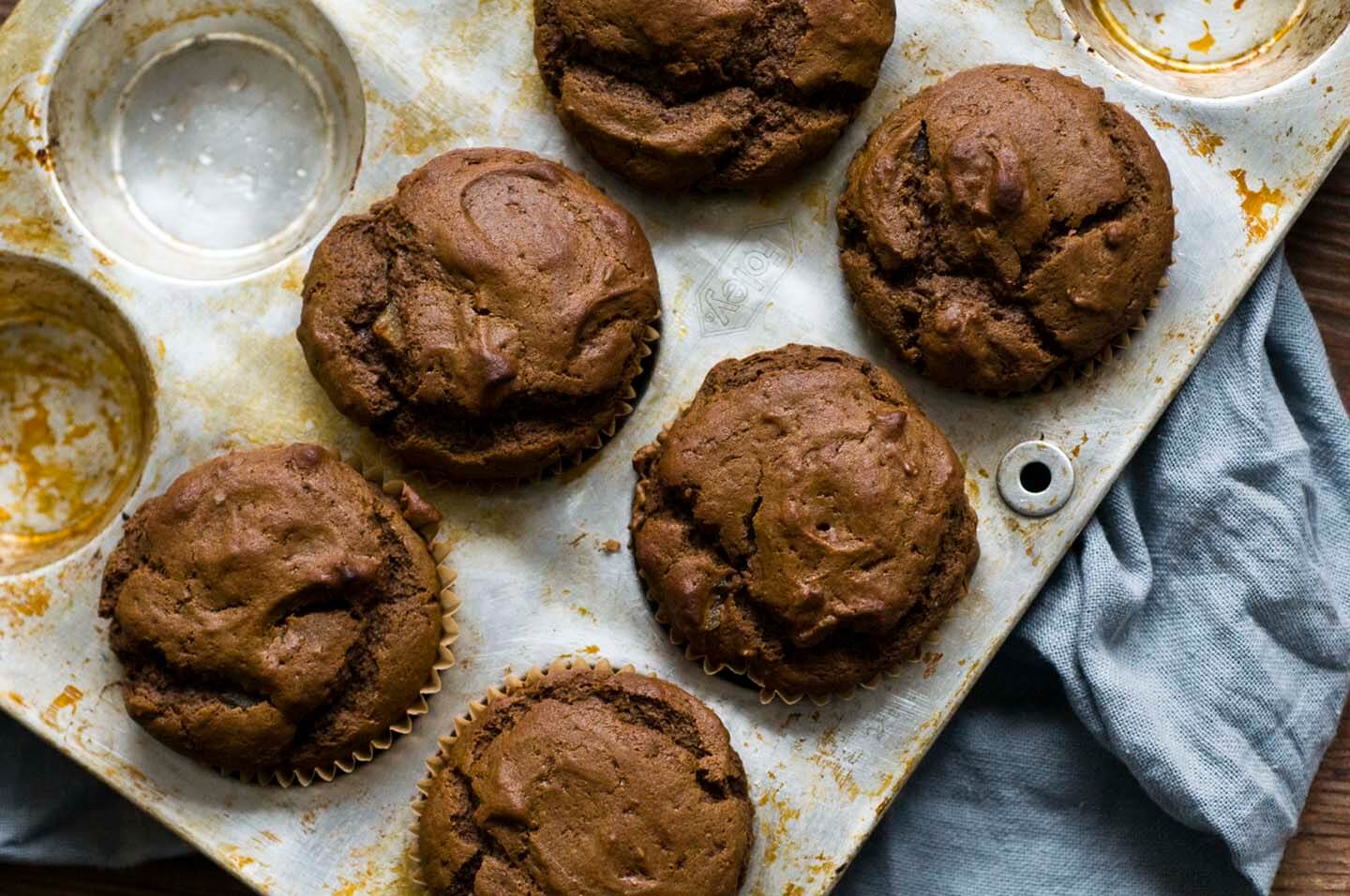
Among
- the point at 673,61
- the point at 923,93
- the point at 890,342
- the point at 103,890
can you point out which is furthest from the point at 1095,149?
the point at 103,890

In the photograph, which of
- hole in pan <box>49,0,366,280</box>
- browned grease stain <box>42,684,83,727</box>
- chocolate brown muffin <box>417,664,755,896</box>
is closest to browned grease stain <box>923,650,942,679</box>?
chocolate brown muffin <box>417,664,755,896</box>

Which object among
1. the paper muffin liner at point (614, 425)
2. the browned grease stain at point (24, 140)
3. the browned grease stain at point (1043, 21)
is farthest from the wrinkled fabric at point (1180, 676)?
the browned grease stain at point (24, 140)

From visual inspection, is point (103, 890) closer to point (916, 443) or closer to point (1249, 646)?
point (916, 443)

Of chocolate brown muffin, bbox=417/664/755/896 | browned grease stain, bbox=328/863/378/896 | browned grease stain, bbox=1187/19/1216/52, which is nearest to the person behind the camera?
chocolate brown muffin, bbox=417/664/755/896

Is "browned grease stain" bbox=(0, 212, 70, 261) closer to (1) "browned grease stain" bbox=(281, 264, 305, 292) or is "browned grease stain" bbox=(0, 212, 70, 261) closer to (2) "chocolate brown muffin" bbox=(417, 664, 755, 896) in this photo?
(1) "browned grease stain" bbox=(281, 264, 305, 292)

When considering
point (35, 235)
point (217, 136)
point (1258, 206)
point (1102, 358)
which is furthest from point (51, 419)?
point (1258, 206)
